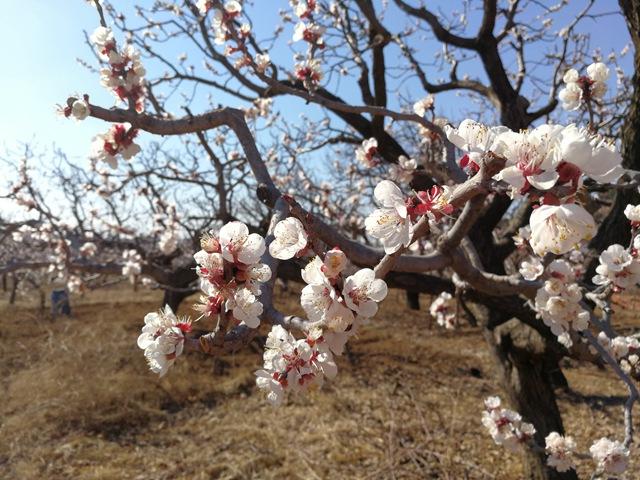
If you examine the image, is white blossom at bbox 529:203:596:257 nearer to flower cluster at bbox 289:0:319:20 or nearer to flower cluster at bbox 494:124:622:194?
flower cluster at bbox 494:124:622:194

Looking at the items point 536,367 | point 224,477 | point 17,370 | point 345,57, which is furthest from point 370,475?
point 17,370

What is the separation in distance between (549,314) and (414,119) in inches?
36.9

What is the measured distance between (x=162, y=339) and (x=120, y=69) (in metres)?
1.10

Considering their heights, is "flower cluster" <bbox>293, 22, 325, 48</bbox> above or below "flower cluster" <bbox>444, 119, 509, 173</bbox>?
above

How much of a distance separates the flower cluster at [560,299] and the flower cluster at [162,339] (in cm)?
134

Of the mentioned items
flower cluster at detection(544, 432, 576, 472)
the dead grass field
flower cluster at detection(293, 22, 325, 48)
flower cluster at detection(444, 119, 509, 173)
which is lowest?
the dead grass field

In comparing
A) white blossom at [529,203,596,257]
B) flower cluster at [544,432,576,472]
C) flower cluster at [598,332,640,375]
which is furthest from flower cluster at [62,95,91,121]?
flower cluster at [544,432,576,472]

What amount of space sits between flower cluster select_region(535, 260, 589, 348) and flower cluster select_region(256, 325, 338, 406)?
3.52ft

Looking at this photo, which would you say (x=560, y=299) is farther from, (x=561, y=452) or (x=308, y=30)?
(x=308, y=30)

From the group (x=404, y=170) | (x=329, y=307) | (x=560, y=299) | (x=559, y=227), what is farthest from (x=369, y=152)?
(x=559, y=227)

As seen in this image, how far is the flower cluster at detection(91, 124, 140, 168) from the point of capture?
56.9 inches

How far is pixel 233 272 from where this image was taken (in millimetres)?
815

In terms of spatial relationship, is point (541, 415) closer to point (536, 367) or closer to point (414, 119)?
point (536, 367)

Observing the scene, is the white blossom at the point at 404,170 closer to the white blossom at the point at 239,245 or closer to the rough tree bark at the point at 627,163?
the rough tree bark at the point at 627,163
